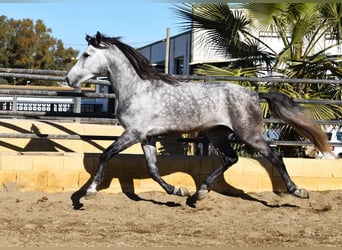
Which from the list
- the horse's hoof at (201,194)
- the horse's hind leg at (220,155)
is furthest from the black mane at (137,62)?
the horse's hoof at (201,194)

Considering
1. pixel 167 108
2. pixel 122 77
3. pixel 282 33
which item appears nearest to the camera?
pixel 167 108

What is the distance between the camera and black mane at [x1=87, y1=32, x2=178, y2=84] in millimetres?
7820

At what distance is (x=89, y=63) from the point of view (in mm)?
7797

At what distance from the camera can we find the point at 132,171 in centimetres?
849

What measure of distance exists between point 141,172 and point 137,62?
5.08 feet

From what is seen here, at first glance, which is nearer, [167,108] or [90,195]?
[90,195]

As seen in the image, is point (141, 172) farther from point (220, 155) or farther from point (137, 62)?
point (137, 62)

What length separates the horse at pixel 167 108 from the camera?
7578 millimetres

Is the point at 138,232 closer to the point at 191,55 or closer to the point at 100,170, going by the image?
the point at 100,170

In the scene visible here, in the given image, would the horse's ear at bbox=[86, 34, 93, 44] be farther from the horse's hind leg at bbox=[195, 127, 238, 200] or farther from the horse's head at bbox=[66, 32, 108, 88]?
the horse's hind leg at bbox=[195, 127, 238, 200]

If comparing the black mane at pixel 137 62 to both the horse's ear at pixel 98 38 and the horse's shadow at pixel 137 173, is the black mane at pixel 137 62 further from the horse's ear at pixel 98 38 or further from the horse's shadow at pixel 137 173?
the horse's shadow at pixel 137 173

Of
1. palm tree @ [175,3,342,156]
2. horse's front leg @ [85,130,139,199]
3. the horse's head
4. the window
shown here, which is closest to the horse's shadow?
horse's front leg @ [85,130,139,199]

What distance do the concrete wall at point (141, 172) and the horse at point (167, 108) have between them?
0.67m

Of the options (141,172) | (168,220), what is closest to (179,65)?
(141,172)
